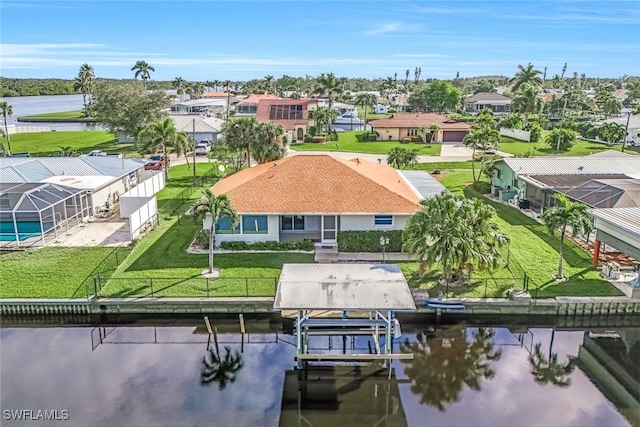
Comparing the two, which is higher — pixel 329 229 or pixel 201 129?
pixel 201 129

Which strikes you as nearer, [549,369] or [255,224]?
[549,369]

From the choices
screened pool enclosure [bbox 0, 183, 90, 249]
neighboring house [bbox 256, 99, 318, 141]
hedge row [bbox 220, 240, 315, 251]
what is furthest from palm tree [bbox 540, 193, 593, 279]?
neighboring house [bbox 256, 99, 318, 141]

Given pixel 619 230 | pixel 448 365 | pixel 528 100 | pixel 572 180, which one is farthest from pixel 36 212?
pixel 528 100

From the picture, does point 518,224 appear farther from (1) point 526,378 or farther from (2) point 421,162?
(2) point 421,162

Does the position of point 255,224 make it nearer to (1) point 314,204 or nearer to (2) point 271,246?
(2) point 271,246

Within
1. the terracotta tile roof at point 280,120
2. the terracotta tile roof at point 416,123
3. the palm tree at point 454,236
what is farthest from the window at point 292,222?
the terracotta tile roof at point 416,123

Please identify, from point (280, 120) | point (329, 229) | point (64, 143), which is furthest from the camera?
point (280, 120)

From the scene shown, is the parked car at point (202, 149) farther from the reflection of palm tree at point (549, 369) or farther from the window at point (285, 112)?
the reflection of palm tree at point (549, 369)

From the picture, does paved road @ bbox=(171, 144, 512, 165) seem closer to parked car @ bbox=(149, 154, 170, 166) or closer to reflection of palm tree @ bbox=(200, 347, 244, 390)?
parked car @ bbox=(149, 154, 170, 166)
